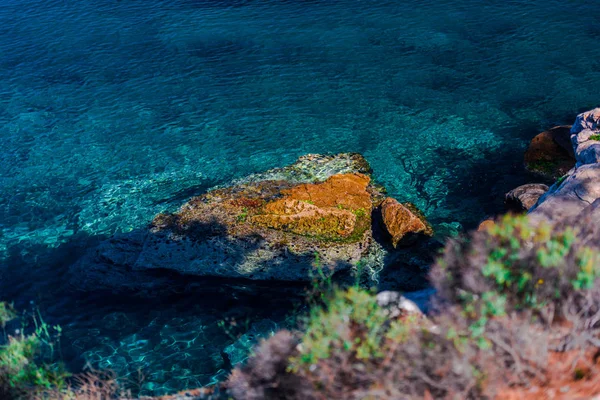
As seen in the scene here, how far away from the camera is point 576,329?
296 inches

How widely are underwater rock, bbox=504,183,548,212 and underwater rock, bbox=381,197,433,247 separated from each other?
120 inches

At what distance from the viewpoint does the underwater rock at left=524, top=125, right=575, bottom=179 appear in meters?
19.2

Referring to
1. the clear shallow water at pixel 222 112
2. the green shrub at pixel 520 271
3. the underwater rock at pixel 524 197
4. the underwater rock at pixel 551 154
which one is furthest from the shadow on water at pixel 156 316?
the underwater rock at pixel 551 154

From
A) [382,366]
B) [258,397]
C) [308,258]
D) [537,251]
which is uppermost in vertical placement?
[537,251]

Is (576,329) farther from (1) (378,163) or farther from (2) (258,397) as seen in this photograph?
(1) (378,163)

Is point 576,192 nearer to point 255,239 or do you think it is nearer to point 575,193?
point 575,193

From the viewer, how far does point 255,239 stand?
15656 millimetres

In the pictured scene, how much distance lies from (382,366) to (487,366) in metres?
1.46

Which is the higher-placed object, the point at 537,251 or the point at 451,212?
the point at 537,251

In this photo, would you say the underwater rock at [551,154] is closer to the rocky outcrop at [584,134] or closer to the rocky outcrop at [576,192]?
the rocky outcrop at [584,134]

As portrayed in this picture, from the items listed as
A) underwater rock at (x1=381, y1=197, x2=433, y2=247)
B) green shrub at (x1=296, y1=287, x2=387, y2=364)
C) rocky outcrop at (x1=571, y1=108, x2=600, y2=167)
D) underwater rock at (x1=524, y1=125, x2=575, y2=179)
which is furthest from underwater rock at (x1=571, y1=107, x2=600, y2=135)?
green shrub at (x1=296, y1=287, x2=387, y2=364)

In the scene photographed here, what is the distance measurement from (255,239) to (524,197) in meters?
8.64

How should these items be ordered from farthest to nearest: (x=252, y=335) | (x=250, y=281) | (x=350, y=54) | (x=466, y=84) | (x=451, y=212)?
1. (x=350, y=54)
2. (x=466, y=84)
3. (x=451, y=212)
4. (x=250, y=281)
5. (x=252, y=335)

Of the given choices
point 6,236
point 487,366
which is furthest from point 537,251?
point 6,236
